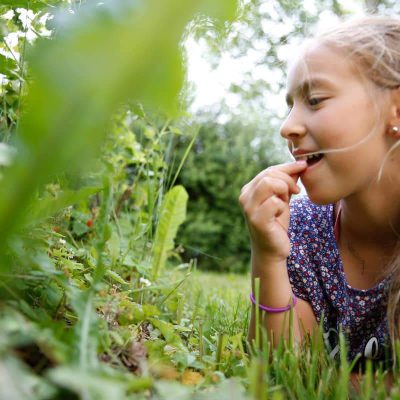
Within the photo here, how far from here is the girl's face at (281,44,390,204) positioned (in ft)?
4.76

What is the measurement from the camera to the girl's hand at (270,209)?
1424mm

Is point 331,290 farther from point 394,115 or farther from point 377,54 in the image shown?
point 377,54

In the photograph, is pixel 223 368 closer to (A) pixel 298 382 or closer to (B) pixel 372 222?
(A) pixel 298 382

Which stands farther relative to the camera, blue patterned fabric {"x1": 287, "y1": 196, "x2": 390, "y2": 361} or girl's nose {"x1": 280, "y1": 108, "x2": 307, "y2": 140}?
blue patterned fabric {"x1": 287, "y1": 196, "x2": 390, "y2": 361}

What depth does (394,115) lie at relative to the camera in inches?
60.6

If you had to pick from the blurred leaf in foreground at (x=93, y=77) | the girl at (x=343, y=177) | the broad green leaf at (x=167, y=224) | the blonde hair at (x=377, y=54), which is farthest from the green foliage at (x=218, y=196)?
the blurred leaf in foreground at (x=93, y=77)

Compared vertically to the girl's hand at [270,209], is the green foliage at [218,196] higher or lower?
higher

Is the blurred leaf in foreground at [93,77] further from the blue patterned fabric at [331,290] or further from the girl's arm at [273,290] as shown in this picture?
the blue patterned fabric at [331,290]

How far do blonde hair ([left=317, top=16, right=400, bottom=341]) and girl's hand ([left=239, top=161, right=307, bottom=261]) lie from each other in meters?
0.34

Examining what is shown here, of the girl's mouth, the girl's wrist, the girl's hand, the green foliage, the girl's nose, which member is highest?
the green foliage

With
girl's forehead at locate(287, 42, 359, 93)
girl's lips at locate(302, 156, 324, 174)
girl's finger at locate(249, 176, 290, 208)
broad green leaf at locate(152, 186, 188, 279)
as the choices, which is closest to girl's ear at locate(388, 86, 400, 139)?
girl's forehead at locate(287, 42, 359, 93)

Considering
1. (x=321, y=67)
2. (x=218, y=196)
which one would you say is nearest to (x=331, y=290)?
(x=321, y=67)

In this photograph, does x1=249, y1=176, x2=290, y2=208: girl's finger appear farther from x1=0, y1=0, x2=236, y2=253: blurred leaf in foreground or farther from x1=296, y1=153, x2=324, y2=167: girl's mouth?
x1=0, y1=0, x2=236, y2=253: blurred leaf in foreground

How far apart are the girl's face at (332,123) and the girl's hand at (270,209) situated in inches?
2.5
